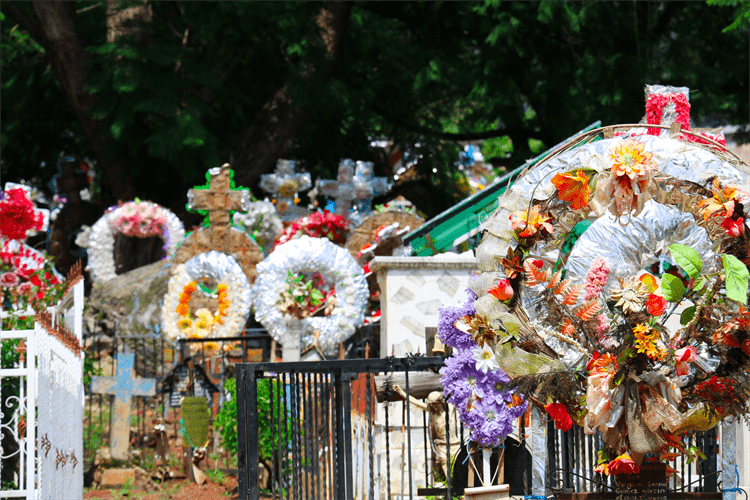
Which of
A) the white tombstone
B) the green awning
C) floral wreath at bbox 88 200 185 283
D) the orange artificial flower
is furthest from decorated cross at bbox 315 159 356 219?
the orange artificial flower

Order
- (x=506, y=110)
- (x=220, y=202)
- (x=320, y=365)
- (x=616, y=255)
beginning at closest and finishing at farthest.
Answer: (x=320, y=365), (x=616, y=255), (x=220, y=202), (x=506, y=110)

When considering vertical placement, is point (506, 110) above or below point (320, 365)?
above

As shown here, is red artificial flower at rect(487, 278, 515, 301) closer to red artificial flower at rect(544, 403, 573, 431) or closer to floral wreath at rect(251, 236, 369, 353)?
red artificial flower at rect(544, 403, 573, 431)

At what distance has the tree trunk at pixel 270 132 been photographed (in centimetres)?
1756

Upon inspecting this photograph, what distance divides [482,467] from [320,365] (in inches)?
53.1

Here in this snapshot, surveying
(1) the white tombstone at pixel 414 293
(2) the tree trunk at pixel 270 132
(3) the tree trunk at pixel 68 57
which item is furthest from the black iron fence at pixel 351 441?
(3) the tree trunk at pixel 68 57

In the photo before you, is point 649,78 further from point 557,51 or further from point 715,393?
point 715,393

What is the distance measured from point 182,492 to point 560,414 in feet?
17.5

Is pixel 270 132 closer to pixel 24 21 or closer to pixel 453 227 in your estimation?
pixel 24 21

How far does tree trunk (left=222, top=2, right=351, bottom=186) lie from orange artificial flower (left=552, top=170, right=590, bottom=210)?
13299 millimetres

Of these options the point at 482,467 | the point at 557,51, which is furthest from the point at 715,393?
the point at 557,51

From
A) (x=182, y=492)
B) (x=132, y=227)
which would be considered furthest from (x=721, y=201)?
(x=132, y=227)

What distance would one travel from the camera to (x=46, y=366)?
5812 mm

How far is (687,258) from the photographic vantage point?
168 inches
